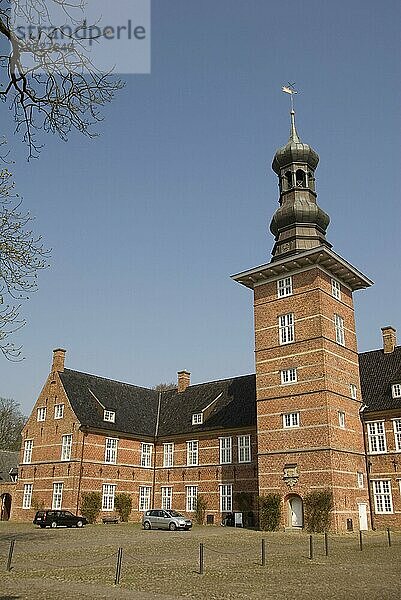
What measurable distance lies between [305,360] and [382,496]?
8975 mm

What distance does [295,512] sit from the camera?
99.9 feet

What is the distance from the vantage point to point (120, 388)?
4606 centimetres

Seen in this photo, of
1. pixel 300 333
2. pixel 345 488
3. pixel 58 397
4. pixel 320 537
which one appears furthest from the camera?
pixel 58 397

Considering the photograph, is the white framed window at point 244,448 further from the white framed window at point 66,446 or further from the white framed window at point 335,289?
the white framed window at point 66,446

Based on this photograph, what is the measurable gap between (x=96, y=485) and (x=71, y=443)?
3.25 m

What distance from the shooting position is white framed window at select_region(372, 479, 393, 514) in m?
32.4

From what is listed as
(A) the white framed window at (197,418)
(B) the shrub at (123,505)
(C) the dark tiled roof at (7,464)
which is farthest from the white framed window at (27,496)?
(A) the white framed window at (197,418)

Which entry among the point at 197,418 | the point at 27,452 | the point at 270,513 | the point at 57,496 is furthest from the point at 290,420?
the point at 27,452

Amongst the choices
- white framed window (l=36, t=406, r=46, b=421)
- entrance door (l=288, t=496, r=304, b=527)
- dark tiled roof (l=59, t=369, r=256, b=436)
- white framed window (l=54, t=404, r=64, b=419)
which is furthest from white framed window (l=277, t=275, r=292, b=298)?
white framed window (l=36, t=406, r=46, b=421)

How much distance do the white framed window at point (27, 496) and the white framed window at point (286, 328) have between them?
69.6 ft

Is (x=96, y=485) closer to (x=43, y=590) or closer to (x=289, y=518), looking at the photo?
(x=289, y=518)

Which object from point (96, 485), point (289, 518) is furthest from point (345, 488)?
point (96, 485)

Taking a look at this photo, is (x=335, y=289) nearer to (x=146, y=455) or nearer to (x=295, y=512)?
(x=295, y=512)

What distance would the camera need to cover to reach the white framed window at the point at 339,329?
33.6 m
